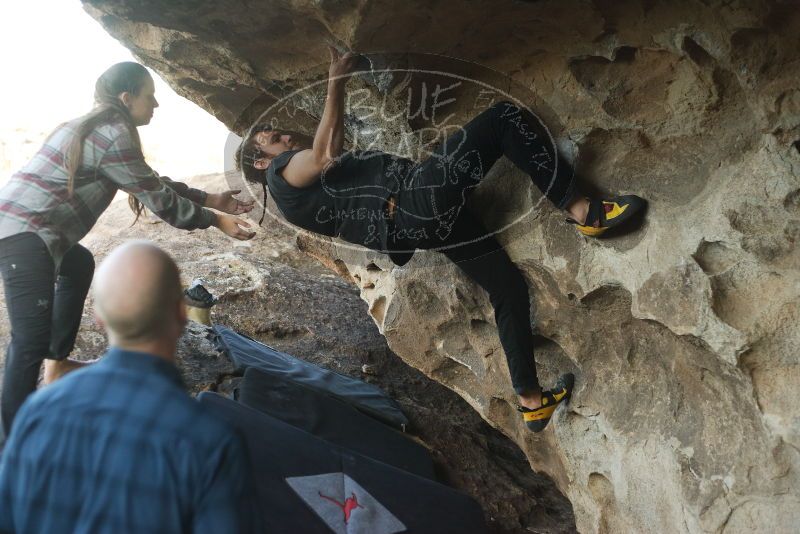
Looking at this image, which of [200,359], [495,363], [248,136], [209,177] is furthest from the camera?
[209,177]

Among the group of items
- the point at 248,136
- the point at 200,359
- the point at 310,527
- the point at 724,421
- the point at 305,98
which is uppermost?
the point at 305,98

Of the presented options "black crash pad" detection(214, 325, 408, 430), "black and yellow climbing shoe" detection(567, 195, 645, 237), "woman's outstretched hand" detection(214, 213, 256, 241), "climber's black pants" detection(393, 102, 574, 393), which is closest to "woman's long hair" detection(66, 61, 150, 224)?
"woman's outstretched hand" detection(214, 213, 256, 241)

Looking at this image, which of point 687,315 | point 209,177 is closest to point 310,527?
point 687,315

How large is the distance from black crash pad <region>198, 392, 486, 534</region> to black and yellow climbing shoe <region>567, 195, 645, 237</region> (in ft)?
4.54

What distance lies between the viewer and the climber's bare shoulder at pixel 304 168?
7.47 feet

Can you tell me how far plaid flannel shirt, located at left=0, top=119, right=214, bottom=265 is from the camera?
85.9 inches

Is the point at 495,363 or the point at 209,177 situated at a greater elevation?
the point at 209,177

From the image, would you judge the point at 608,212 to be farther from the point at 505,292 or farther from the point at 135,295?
the point at 135,295

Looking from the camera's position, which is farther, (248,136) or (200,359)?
(200,359)

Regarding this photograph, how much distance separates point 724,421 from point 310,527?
1538mm

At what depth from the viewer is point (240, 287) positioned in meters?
4.66

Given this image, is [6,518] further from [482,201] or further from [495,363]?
[495,363]

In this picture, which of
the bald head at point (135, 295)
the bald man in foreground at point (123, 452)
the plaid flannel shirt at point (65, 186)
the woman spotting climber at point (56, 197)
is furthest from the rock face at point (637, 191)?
the bald man in foreground at point (123, 452)

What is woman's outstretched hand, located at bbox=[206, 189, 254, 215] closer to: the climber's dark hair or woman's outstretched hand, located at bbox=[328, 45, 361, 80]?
the climber's dark hair
